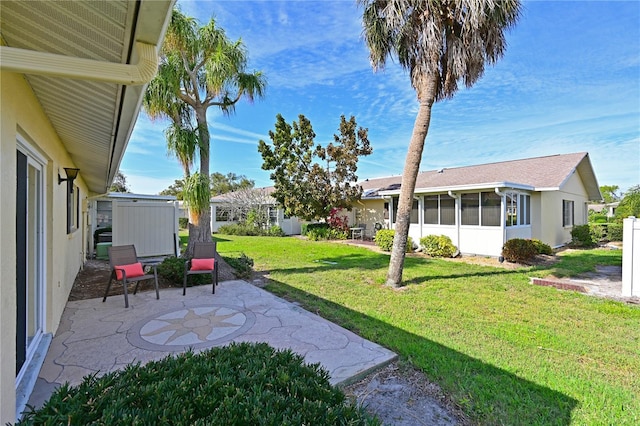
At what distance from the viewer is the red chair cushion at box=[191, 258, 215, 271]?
7.04m

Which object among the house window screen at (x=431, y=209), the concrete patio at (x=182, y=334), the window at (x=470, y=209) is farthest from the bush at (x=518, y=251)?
the concrete patio at (x=182, y=334)

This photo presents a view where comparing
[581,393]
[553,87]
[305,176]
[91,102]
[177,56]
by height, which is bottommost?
[581,393]

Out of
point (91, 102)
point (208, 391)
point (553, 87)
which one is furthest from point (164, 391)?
point (553, 87)

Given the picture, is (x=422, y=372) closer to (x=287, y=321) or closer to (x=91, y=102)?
(x=287, y=321)

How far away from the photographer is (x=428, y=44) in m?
7.25

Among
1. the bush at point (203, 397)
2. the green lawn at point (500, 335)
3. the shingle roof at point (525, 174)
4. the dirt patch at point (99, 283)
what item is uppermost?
the shingle roof at point (525, 174)

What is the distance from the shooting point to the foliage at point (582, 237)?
49.6 ft

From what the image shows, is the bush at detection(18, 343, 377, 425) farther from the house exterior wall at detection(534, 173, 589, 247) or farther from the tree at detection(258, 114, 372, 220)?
the tree at detection(258, 114, 372, 220)

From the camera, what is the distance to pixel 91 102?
2992 millimetres

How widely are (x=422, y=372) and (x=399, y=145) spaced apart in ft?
68.0

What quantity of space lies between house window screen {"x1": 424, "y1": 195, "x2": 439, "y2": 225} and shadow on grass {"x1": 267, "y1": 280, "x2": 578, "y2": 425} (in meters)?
10.1

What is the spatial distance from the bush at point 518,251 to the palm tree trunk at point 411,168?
566 cm

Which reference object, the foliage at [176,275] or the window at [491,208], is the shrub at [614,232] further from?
the foliage at [176,275]

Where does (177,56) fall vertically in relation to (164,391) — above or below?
above
